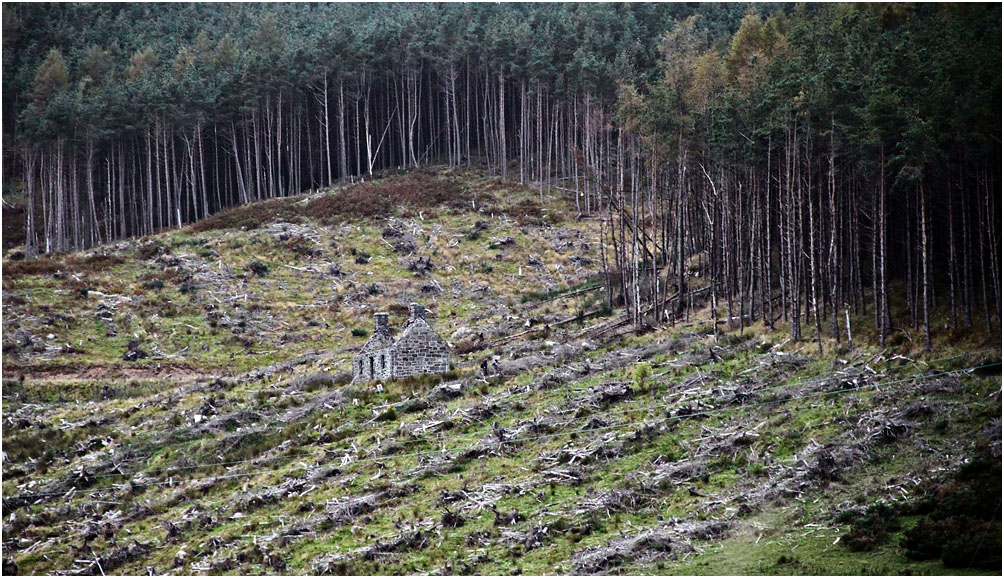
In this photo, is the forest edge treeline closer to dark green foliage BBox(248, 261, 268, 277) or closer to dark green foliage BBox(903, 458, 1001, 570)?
dark green foliage BBox(903, 458, 1001, 570)

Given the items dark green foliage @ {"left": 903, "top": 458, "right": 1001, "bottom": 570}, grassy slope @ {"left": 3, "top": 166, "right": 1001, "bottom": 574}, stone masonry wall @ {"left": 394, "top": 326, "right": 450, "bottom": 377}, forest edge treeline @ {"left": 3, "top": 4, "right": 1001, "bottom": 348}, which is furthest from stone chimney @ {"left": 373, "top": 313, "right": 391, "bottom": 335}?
dark green foliage @ {"left": 903, "top": 458, "right": 1001, "bottom": 570}

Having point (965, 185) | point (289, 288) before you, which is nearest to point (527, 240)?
point (289, 288)

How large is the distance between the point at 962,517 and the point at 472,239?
50308 millimetres

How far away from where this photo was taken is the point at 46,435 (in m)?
42.2

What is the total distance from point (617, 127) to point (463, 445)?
47.0 meters

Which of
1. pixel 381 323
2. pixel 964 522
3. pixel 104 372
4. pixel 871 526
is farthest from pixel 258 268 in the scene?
pixel 964 522

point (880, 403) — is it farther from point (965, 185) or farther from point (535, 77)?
point (535, 77)

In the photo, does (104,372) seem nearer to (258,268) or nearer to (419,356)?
(258,268)

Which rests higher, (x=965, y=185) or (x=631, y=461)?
(x=965, y=185)

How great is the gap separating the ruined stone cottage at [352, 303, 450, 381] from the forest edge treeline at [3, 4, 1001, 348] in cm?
1027

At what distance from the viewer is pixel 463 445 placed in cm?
3584

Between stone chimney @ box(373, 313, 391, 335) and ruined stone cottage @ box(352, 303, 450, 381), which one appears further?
stone chimney @ box(373, 313, 391, 335)

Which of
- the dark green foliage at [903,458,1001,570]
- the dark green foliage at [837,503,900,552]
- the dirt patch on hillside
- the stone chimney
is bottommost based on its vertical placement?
the dirt patch on hillside

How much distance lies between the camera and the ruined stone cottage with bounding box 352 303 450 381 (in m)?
44.4
